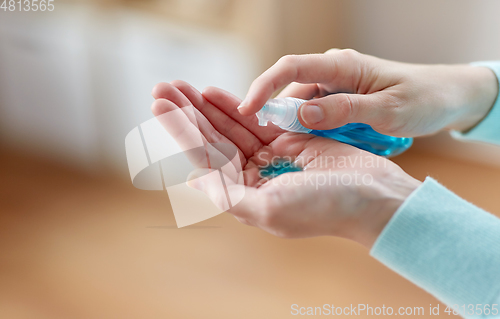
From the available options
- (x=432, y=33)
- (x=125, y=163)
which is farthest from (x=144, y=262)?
(x=432, y=33)

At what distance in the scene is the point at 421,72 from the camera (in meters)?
0.66

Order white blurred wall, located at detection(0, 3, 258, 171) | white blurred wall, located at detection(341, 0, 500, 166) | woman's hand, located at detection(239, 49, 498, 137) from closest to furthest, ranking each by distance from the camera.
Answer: woman's hand, located at detection(239, 49, 498, 137) < white blurred wall, located at detection(0, 3, 258, 171) < white blurred wall, located at detection(341, 0, 500, 166)

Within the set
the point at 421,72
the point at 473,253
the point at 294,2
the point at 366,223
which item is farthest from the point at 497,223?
the point at 294,2

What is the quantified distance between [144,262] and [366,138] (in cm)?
79

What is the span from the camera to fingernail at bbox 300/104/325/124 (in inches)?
21.2

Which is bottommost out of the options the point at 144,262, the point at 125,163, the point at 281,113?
the point at 144,262

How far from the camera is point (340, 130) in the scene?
0.65m

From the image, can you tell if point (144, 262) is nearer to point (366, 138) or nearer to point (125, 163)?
point (125, 163)

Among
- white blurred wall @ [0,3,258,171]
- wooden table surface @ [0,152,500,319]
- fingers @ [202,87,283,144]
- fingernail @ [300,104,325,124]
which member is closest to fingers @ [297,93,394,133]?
fingernail @ [300,104,325,124]

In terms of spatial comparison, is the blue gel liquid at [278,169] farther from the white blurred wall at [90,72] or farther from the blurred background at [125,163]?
the white blurred wall at [90,72]

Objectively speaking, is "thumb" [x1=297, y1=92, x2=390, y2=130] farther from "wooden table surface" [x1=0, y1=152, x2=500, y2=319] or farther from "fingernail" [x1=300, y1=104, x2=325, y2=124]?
"wooden table surface" [x1=0, y1=152, x2=500, y2=319]

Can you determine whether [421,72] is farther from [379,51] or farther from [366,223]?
[379,51]

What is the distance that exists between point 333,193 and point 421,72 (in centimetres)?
34

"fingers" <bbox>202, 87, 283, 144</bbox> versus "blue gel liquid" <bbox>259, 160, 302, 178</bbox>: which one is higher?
"fingers" <bbox>202, 87, 283, 144</bbox>
